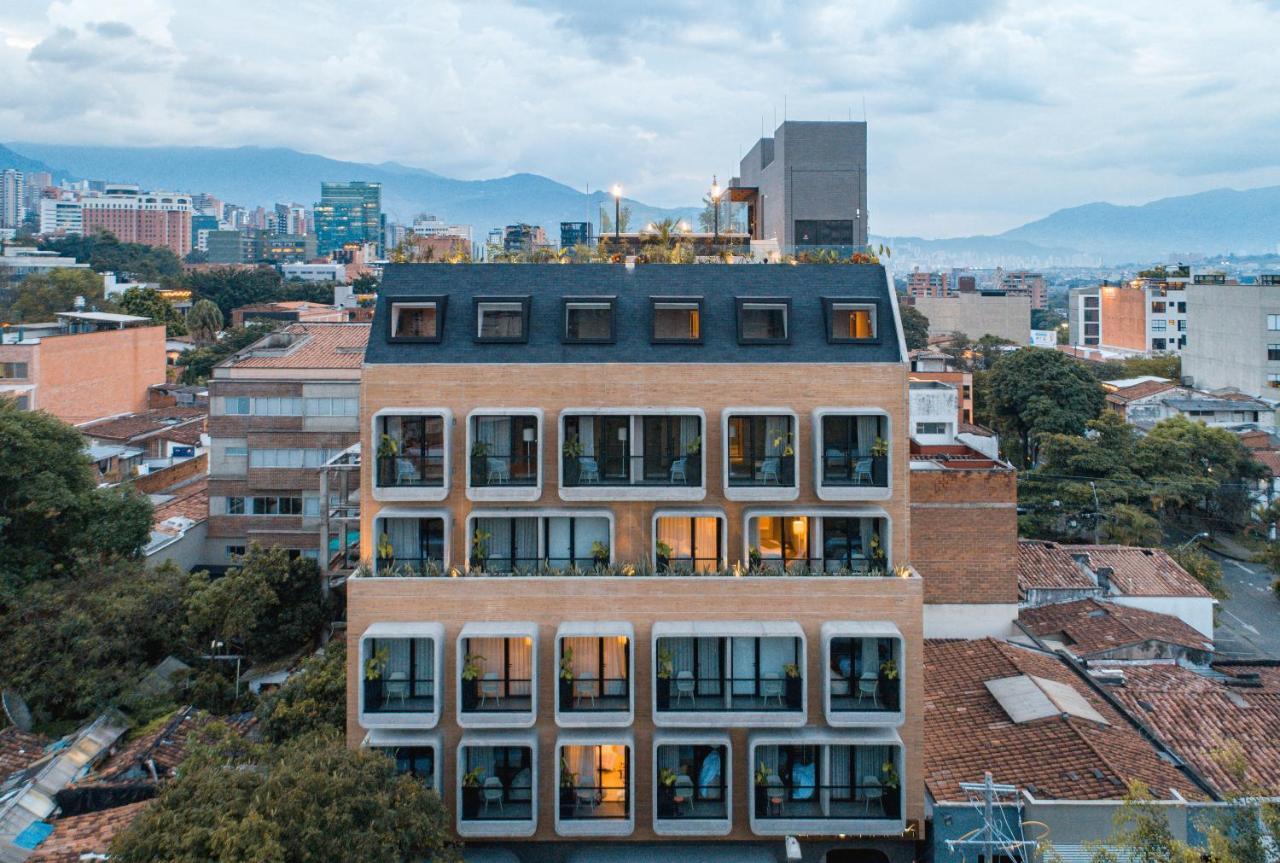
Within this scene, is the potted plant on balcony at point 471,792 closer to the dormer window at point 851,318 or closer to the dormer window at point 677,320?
the dormer window at point 677,320

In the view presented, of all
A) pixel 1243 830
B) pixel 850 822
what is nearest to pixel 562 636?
pixel 850 822

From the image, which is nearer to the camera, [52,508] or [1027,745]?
[1027,745]

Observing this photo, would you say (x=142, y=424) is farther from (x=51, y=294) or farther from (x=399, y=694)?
(x=399, y=694)

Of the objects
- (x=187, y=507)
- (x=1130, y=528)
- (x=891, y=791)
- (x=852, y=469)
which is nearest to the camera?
(x=891, y=791)

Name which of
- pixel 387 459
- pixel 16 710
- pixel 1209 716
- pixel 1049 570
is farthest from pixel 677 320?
pixel 16 710

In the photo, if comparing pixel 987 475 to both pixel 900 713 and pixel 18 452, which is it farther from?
pixel 18 452

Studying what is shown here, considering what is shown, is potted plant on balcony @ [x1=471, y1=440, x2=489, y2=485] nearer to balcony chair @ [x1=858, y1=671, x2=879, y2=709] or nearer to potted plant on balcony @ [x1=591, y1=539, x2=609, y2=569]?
potted plant on balcony @ [x1=591, y1=539, x2=609, y2=569]
